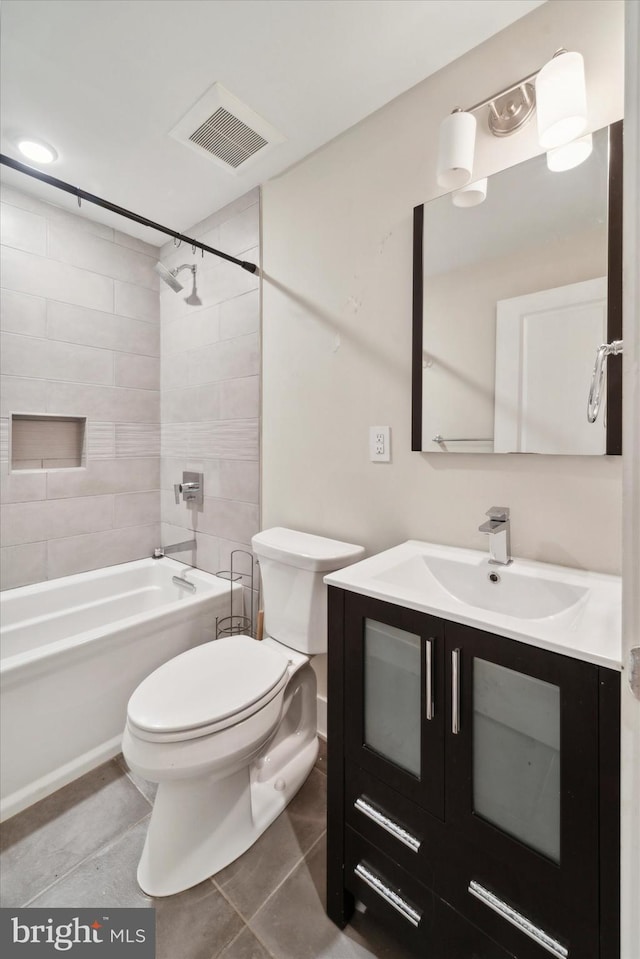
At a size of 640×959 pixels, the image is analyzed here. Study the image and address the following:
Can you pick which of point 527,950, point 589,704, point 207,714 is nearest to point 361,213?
point 589,704

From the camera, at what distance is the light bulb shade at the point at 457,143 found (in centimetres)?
114

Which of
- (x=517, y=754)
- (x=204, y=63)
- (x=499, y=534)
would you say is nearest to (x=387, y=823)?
(x=517, y=754)

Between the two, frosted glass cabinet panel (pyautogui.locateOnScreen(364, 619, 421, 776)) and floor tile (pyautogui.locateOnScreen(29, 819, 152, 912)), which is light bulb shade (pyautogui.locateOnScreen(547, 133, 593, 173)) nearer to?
frosted glass cabinet panel (pyautogui.locateOnScreen(364, 619, 421, 776))

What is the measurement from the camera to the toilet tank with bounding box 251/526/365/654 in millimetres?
1390

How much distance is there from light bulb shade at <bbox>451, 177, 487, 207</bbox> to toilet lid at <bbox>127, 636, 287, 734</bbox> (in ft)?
5.17

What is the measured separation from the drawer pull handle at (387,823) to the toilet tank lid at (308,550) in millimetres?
623

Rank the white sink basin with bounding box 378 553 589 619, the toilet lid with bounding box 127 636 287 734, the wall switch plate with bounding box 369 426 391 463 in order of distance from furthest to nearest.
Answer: the wall switch plate with bounding box 369 426 391 463, the toilet lid with bounding box 127 636 287 734, the white sink basin with bounding box 378 553 589 619

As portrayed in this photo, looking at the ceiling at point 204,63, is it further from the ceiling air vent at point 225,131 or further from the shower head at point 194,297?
the shower head at point 194,297

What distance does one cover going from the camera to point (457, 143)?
1155 millimetres

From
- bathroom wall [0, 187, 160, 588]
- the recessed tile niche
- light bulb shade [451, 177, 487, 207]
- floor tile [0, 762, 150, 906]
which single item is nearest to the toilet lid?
floor tile [0, 762, 150, 906]

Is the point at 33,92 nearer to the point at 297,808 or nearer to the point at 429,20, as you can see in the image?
the point at 429,20

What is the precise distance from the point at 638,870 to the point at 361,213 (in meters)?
1.78

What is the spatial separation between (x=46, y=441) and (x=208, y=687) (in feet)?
5.37

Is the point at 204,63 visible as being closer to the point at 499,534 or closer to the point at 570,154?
the point at 570,154
